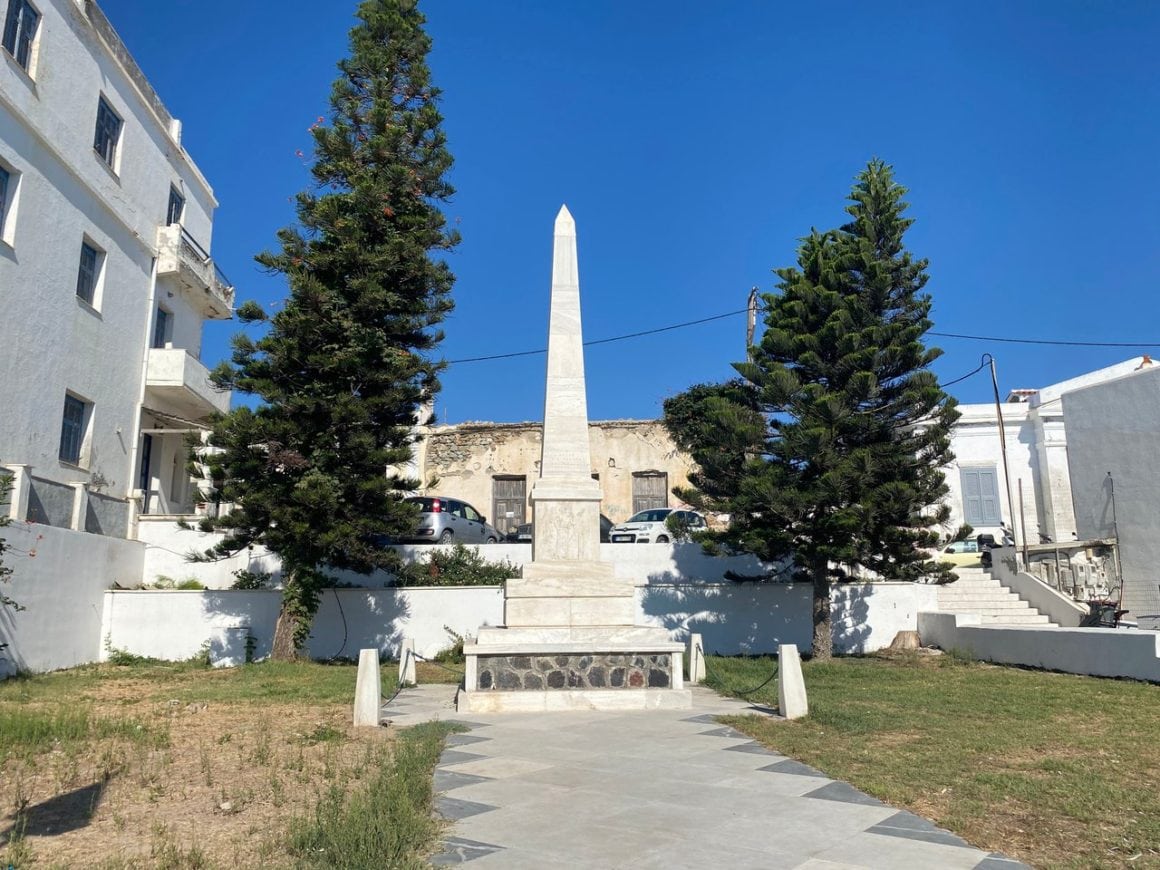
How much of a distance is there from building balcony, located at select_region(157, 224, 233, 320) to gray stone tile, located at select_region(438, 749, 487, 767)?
17.2 m

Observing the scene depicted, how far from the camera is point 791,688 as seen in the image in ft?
30.0

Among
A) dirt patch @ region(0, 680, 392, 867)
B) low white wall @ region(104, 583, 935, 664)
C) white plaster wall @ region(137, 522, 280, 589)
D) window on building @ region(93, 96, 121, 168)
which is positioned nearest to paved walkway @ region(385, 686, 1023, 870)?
dirt patch @ region(0, 680, 392, 867)

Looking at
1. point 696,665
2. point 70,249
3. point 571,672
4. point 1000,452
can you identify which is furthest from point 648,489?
point 571,672

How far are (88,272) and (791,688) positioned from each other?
16094mm

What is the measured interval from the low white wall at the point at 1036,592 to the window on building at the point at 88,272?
67.7 feet

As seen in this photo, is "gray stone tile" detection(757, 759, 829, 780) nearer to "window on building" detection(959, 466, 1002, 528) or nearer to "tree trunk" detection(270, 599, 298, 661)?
"tree trunk" detection(270, 599, 298, 661)

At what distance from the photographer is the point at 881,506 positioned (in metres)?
15.0

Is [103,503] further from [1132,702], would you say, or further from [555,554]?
[1132,702]

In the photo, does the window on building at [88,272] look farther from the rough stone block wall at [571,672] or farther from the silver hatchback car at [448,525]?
the rough stone block wall at [571,672]

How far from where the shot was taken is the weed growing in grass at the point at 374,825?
4.19 meters

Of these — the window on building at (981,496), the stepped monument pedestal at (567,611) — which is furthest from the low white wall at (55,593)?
the window on building at (981,496)

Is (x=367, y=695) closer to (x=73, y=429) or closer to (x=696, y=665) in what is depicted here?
(x=696, y=665)

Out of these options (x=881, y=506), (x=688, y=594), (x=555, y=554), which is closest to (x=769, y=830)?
(x=555, y=554)

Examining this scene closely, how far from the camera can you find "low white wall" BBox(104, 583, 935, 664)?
15445 mm
